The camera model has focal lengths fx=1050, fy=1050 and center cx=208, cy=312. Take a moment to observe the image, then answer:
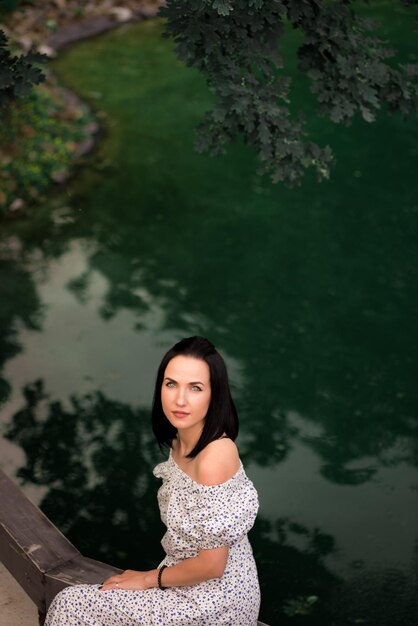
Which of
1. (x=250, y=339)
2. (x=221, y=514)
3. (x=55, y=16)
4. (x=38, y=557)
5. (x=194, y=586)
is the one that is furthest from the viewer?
(x=55, y=16)

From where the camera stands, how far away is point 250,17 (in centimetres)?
419

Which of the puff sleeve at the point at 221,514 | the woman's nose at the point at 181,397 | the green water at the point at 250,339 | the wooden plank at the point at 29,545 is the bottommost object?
the green water at the point at 250,339

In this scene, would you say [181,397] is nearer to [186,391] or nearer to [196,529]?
[186,391]

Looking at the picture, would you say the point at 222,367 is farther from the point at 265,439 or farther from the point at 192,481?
the point at 265,439

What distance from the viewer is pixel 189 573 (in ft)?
10.9

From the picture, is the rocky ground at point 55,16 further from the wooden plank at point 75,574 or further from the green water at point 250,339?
the wooden plank at point 75,574

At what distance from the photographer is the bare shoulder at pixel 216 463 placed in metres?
3.29

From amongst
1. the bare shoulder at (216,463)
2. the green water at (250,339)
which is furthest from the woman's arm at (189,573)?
the green water at (250,339)

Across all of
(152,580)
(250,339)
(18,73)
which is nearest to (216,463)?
(152,580)

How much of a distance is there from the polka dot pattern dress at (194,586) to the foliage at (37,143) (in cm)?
559

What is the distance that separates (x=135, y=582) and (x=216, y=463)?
1.69ft

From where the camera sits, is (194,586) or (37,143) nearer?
(194,586)

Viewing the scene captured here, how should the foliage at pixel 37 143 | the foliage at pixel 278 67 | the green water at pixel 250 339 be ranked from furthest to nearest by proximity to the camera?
the foliage at pixel 37 143, the green water at pixel 250 339, the foliage at pixel 278 67

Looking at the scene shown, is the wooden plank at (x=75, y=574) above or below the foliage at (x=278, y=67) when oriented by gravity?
below
